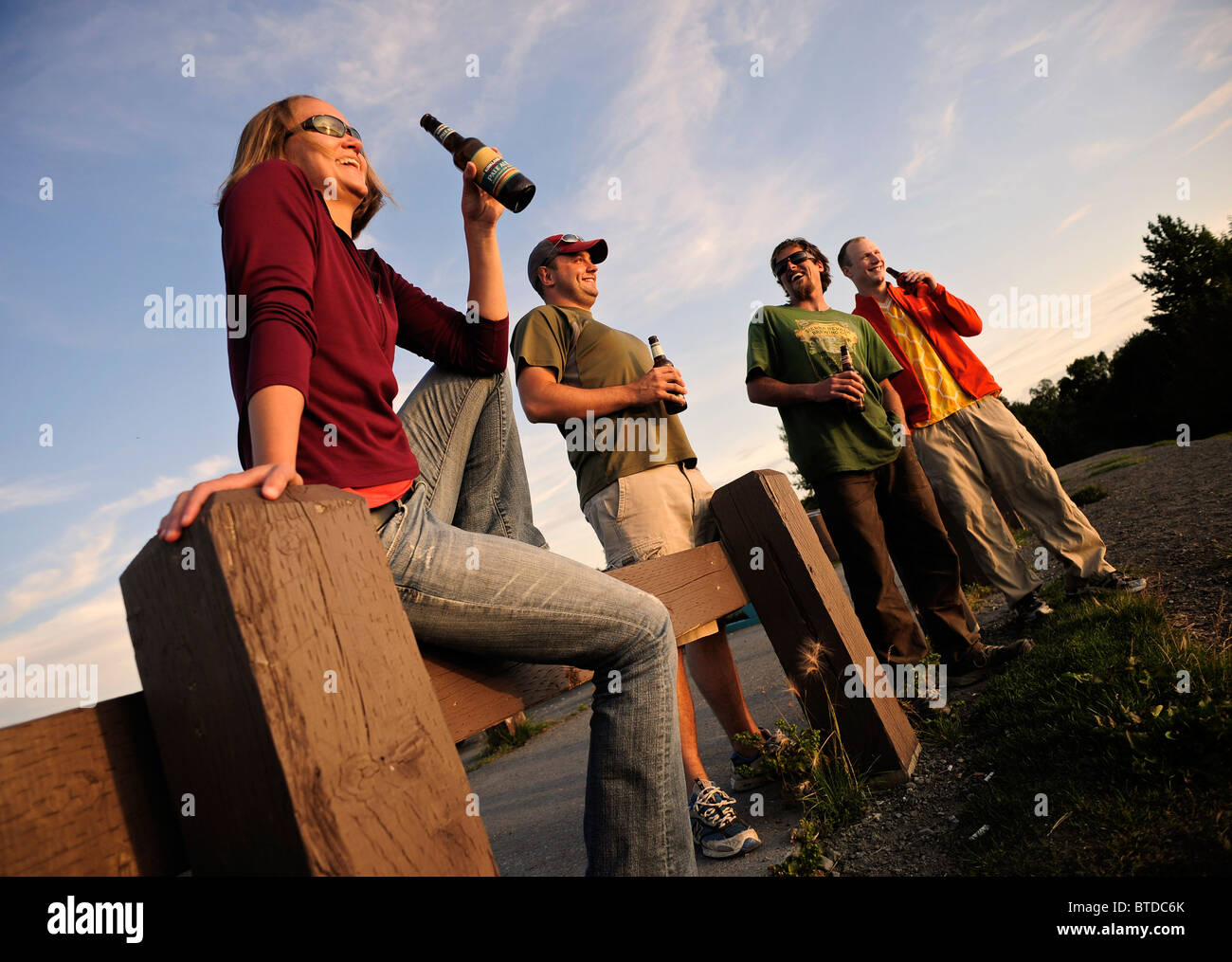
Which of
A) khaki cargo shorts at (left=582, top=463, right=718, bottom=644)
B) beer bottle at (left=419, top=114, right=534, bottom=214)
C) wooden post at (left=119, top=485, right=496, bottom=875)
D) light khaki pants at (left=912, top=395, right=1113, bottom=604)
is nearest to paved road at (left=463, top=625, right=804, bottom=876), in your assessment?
khaki cargo shorts at (left=582, top=463, right=718, bottom=644)

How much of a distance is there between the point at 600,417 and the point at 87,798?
2423mm

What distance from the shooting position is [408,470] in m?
1.72

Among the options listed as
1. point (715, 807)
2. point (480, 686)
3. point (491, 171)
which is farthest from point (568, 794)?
point (491, 171)

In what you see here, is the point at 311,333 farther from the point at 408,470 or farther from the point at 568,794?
the point at 568,794

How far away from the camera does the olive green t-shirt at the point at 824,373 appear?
4.21 m

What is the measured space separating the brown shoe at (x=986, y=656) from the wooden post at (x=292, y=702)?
3.52m

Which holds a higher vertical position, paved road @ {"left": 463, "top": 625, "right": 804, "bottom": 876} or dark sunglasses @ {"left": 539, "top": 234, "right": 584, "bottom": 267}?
dark sunglasses @ {"left": 539, "top": 234, "right": 584, "bottom": 267}

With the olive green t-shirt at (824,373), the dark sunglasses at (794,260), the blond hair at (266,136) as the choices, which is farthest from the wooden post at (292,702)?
the dark sunglasses at (794,260)

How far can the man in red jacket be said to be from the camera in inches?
184

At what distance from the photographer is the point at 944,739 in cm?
338

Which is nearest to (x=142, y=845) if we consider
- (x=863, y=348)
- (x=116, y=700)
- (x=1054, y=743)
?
(x=116, y=700)

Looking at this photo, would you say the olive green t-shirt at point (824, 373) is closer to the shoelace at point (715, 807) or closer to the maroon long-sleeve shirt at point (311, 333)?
the shoelace at point (715, 807)

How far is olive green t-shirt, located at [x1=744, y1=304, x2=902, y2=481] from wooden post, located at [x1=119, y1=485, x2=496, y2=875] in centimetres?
313

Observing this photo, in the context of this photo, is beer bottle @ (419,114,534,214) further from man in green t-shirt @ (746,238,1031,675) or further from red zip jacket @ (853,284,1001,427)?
red zip jacket @ (853,284,1001,427)
